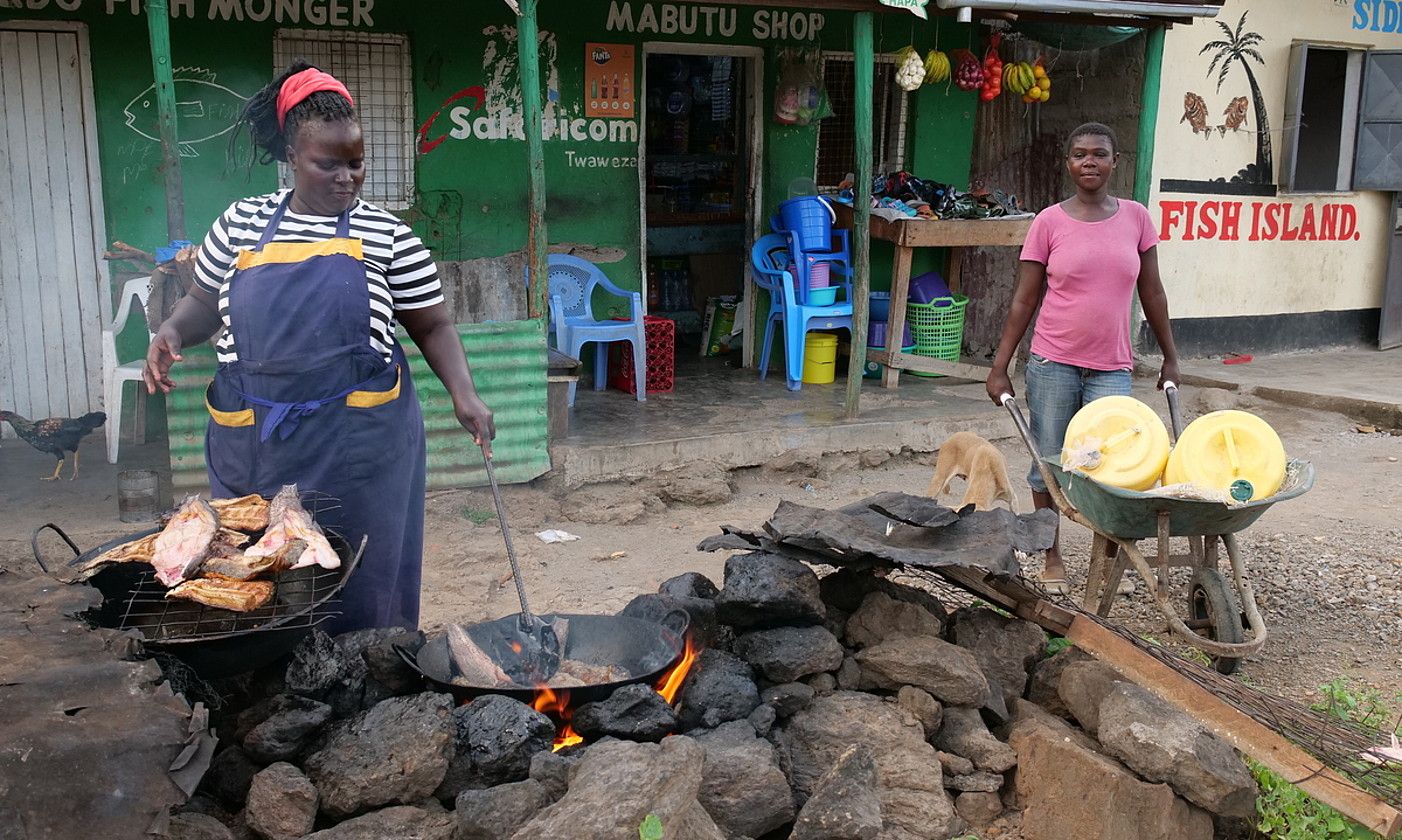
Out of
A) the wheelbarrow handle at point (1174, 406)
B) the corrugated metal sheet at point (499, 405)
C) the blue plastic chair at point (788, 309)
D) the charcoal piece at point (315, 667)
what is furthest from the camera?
the blue plastic chair at point (788, 309)

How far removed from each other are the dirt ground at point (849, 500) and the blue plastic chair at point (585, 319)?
4.67 feet

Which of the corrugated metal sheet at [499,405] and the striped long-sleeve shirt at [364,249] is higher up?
the striped long-sleeve shirt at [364,249]

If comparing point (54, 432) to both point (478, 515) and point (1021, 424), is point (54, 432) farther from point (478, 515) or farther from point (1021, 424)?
point (1021, 424)

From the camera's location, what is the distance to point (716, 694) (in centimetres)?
358

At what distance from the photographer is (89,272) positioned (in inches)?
315

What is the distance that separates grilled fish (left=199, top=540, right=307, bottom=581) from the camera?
3.12m

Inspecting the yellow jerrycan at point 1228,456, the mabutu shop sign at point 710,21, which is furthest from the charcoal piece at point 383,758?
the mabutu shop sign at point 710,21

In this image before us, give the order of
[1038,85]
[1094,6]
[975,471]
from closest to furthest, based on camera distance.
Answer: [975,471]
[1094,6]
[1038,85]

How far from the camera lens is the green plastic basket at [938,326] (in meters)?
9.79

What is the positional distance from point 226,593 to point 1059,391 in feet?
12.0

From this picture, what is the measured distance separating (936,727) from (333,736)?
5.89 feet

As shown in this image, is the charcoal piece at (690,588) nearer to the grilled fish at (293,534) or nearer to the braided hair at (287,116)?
the grilled fish at (293,534)

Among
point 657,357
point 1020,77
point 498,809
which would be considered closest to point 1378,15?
point 1020,77

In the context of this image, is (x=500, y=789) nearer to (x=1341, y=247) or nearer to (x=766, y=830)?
(x=766, y=830)
